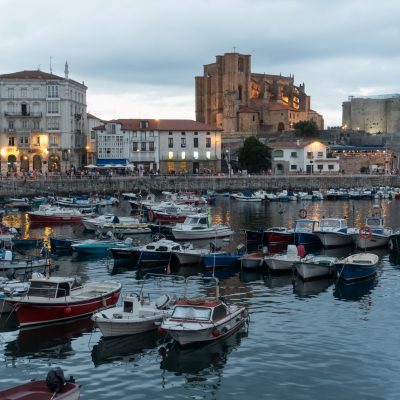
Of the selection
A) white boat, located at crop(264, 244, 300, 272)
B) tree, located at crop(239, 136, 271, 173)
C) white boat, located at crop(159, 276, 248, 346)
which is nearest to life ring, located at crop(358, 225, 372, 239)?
white boat, located at crop(264, 244, 300, 272)

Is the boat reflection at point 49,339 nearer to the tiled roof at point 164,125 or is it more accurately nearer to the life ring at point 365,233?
the life ring at point 365,233

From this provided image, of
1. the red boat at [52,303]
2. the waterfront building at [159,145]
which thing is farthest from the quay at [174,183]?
the red boat at [52,303]

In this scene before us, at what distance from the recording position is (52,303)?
25.8 m

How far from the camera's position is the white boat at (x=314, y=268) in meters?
34.5

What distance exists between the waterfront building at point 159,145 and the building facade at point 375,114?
2125 inches

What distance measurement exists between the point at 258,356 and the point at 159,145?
85.8m

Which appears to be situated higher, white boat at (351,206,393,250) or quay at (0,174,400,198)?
quay at (0,174,400,198)

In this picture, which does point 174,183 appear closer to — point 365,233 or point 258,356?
point 365,233

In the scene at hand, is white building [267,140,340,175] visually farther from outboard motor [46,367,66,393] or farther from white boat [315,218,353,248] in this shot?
outboard motor [46,367,66,393]

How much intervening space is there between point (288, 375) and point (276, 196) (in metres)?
70.1

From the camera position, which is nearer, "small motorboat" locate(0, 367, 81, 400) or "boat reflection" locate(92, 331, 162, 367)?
"small motorboat" locate(0, 367, 81, 400)

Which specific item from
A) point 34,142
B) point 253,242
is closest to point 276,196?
point 34,142

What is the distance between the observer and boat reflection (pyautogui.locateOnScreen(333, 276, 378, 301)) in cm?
3167

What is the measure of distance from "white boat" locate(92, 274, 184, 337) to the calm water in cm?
36
